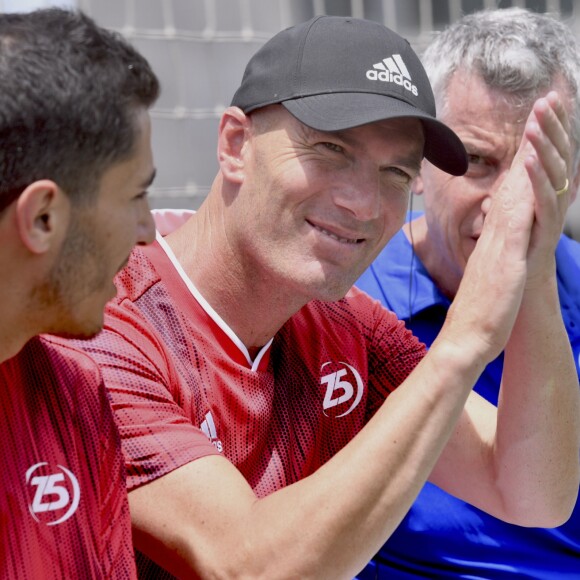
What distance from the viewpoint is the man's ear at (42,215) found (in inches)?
59.4

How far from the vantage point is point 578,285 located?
298 cm

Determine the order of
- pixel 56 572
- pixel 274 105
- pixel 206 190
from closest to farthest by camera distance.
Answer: pixel 56 572 < pixel 274 105 < pixel 206 190

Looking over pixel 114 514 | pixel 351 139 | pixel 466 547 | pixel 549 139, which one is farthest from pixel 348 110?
pixel 466 547

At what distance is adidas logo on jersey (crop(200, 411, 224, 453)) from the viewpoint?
2078 millimetres

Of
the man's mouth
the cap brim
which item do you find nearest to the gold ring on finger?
the cap brim

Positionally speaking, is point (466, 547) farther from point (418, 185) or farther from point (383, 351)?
point (418, 185)

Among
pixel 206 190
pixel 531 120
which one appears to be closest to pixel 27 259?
pixel 531 120

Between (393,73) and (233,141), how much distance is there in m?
0.34

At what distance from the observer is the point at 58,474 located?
1.72 m

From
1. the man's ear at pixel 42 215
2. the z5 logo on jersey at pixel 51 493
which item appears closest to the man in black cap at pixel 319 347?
the z5 logo on jersey at pixel 51 493

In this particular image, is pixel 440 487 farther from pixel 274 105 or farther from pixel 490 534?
pixel 274 105

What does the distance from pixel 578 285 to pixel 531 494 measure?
2.62ft

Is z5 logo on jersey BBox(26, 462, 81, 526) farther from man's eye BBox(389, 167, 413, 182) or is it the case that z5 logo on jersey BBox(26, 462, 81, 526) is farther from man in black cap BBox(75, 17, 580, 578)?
man's eye BBox(389, 167, 413, 182)

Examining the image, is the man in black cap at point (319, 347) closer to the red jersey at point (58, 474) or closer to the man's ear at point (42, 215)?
the red jersey at point (58, 474)
